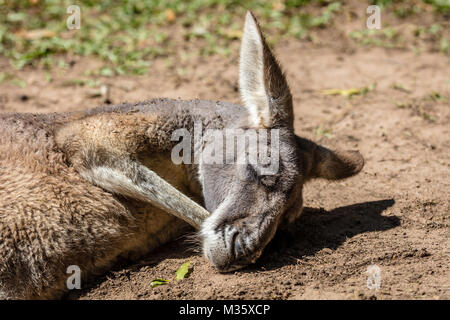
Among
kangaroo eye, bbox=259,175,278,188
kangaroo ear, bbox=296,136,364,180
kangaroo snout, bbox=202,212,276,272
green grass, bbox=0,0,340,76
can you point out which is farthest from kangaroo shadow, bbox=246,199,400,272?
green grass, bbox=0,0,340,76

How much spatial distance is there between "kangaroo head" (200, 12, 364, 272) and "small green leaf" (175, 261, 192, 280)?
6.8 inches

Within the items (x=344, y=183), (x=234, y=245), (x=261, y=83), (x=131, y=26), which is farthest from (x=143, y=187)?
(x=131, y=26)

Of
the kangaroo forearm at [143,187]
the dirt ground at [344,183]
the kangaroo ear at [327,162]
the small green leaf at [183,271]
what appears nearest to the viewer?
the dirt ground at [344,183]

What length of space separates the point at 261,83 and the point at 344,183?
1.41 meters

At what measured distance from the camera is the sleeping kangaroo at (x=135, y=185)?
2.90 meters

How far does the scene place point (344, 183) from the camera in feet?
13.8

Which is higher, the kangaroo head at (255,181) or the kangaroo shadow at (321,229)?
the kangaroo head at (255,181)

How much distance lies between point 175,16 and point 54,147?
443 cm

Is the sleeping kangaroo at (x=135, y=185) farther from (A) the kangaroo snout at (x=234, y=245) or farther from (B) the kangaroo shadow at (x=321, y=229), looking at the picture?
(B) the kangaroo shadow at (x=321, y=229)

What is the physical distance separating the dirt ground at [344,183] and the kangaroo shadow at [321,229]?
11 millimetres

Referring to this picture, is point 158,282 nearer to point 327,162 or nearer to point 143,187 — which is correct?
point 143,187

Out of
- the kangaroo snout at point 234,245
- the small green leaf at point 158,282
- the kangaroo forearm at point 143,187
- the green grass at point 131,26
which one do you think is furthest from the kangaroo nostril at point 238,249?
the green grass at point 131,26

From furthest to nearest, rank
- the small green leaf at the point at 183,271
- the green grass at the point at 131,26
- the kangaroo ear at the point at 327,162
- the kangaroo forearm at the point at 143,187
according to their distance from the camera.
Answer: the green grass at the point at 131,26, the kangaroo ear at the point at 327,162, the kangaroo forearm at the point at 143,187, the small green leaf at the point at 183,271
